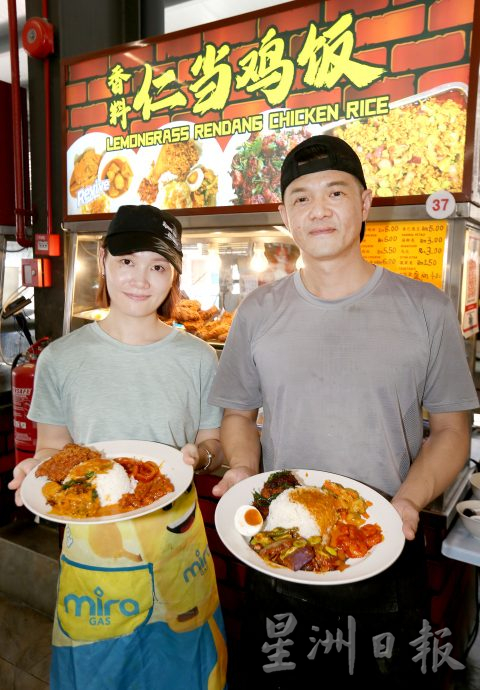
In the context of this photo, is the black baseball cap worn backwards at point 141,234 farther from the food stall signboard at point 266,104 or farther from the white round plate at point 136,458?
the food stall signboard at point 266,104

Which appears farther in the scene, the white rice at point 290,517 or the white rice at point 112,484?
the white rice at point 112,484

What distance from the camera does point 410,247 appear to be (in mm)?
2598

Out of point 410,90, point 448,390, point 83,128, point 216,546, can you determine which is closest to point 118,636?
point 216,546

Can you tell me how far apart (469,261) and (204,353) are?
1465mm

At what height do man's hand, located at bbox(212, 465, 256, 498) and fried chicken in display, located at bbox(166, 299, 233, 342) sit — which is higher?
fried chicken in display, located at bbox(166, 299, 233, 342)

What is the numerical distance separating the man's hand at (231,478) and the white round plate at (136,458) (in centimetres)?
11

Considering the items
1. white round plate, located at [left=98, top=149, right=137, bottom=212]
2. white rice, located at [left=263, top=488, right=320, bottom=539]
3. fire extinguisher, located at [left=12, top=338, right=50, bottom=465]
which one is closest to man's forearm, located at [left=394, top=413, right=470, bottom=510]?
white rice, located at [left=263, top=488, right=320, bottom=539]

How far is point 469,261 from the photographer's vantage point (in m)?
2.54

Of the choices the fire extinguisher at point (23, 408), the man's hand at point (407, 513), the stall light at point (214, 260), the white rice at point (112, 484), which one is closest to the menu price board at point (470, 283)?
the man's hand at point (407, 513)

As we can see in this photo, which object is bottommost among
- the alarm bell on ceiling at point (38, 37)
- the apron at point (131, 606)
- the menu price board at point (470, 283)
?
the apron at point (131, 606)

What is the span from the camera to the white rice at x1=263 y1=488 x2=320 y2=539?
1.65 metres

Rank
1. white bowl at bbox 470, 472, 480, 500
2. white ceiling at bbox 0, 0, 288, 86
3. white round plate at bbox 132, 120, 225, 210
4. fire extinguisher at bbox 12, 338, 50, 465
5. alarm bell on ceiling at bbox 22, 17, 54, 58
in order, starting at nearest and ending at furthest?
white bowl at bbox 470, 472, 480, 500 < white round plate at bbox 132, 120, 225, 210 < fire extinguisher at bbox 12, 338, 50, 465 < alarm bell on ceiling at bbox 22, 17, 54, 58 < white ceiling at bbox 0, 0, 288, 86

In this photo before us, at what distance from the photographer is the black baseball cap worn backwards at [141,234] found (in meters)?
1.97

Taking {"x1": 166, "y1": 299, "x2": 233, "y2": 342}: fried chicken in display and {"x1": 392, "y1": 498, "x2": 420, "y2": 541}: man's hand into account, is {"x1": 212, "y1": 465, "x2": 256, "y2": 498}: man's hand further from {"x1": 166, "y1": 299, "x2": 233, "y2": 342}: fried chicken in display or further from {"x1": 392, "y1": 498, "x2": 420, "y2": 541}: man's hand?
{"x1": 166, "y1": 299, "x2": 233, "y2": 342}: fried chicken in display
